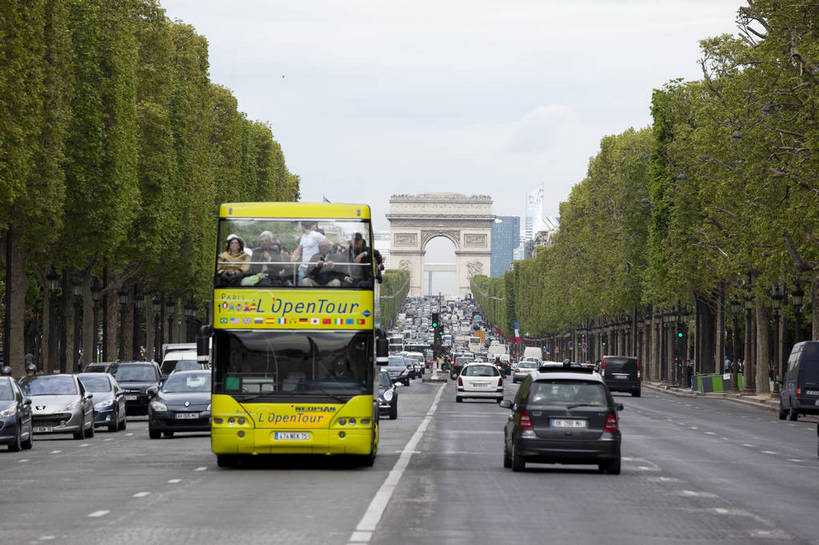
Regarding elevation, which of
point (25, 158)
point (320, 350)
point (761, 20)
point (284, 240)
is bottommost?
point (320, 350)

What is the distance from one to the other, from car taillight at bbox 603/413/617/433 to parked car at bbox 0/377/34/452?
11.9 metres

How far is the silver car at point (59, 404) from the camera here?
34.9 metres

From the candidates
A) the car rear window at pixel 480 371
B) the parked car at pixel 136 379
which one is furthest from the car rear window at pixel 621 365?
the parked car at pixel 136 379

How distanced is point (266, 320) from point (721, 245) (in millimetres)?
44195

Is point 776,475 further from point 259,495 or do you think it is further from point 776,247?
point 776,247

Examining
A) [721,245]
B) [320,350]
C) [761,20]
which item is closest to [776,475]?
[320,350]

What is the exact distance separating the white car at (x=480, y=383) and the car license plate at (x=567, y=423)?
123 feet

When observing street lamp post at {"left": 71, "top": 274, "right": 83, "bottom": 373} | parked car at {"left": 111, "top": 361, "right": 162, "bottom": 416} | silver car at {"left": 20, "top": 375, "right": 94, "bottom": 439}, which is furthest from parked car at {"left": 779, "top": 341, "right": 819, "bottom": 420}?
street lamp post at {"left": 71, "top": 274, "right": 83, "bottom": 373}

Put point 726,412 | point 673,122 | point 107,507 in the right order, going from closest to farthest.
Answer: point 107,507
point 726,412
point 673,122

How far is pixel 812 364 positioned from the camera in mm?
47062

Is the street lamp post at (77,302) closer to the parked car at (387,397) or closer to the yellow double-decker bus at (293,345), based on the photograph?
the parked car at (387,397)

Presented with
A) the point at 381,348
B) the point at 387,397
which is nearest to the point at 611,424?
the point at 381,348

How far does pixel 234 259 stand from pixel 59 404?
505 inches

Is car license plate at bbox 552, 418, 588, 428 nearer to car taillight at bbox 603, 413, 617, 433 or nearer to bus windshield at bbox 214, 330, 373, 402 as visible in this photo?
car taillight at bbox 603, 413, 617, 433
